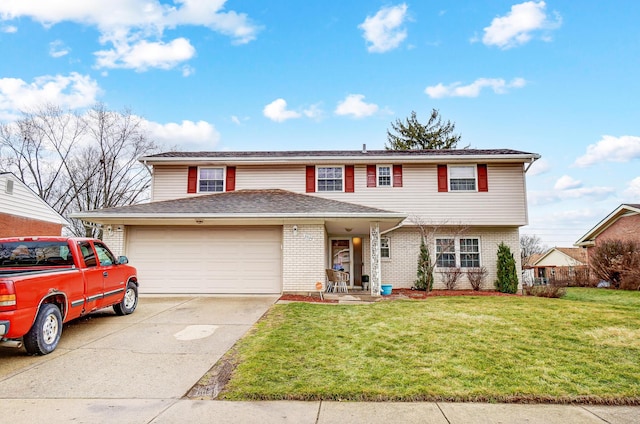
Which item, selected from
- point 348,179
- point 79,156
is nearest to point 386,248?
point 348,179

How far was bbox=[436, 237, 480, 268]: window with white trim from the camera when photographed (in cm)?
1562

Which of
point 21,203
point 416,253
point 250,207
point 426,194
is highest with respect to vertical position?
point 426,194

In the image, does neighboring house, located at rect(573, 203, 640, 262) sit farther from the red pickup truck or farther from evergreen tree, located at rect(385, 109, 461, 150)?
the red pickup truck

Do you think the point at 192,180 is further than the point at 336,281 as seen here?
Yes

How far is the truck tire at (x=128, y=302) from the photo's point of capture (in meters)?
8.25

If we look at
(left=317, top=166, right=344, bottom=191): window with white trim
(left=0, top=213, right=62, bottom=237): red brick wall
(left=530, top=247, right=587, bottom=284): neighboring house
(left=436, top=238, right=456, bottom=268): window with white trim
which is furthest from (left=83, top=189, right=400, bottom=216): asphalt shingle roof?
(left=530, top=247, right=587, bottom=284): neighboring house

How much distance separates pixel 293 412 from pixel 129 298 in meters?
6.50

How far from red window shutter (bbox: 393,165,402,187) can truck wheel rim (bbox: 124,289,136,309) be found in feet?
34.9

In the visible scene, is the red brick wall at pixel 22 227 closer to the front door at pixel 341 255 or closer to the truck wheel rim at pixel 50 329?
the truck wheel rim at pixel 50 329

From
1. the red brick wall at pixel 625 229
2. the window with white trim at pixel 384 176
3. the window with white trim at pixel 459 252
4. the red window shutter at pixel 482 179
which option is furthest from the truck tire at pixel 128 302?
the red brick wall at pixel 625 229

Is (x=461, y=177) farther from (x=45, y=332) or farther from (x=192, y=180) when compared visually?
(x=45, y=332)

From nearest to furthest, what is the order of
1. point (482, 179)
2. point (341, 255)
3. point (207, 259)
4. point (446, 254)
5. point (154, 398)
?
point (154, 398), point (207, 259), point (482, 179), point (446, 254), point (341, 255)

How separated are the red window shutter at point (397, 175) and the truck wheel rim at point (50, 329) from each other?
41.1ft

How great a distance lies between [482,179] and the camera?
15.2 metres
